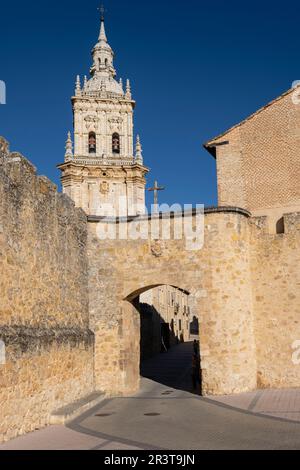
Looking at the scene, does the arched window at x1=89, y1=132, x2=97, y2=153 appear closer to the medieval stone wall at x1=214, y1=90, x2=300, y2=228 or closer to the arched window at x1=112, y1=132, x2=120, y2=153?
the arched window at x1=112, y1=132, x2=120, y2=153

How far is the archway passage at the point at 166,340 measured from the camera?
734 inches

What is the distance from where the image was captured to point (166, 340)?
→ 119ft

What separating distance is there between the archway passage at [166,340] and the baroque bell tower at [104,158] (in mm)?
9156

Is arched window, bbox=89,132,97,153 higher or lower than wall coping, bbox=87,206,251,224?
higher

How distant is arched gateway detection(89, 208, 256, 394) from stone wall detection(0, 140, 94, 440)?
3.00ft

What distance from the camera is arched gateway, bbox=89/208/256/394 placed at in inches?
611

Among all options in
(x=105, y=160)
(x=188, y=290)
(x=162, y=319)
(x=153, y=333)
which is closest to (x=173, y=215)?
(x=188, y=290)

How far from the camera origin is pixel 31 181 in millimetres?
12305

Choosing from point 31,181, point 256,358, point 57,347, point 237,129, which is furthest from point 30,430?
point 237,129

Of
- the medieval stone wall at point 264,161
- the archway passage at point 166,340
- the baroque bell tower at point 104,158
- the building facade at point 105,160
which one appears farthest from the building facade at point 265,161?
the baroque bell tower at point 104,158

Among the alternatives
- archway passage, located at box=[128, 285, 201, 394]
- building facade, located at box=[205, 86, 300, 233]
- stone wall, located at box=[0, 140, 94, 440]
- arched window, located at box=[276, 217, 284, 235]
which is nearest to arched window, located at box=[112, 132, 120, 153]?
archway passage, located at box=[128, 285, 201, 394]

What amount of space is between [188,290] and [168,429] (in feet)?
18.2
